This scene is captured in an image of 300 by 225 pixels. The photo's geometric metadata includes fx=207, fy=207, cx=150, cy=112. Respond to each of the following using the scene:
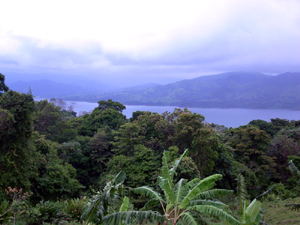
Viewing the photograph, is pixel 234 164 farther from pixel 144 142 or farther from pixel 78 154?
pixel 78 154

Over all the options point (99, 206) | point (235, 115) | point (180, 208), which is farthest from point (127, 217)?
point (235, 115)

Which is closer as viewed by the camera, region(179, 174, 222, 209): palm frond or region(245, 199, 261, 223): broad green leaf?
region(245, 199, 261, 223): broad green leaf

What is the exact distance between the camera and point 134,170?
1598 centimetres

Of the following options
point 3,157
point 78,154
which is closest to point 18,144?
point 3,157

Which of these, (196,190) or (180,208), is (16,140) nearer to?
(180,208)

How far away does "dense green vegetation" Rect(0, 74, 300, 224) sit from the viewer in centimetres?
541

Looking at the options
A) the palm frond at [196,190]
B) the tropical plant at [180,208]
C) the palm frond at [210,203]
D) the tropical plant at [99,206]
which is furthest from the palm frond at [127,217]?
the palm frond at [210,203]

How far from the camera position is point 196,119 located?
705 inches

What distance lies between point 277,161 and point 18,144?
24.8 meters

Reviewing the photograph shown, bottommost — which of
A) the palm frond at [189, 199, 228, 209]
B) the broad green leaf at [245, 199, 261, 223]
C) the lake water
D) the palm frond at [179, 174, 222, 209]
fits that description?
the lake water

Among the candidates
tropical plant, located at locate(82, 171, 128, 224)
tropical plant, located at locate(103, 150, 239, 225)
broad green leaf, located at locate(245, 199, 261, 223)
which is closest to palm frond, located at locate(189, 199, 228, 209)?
tropical plant, located at locate(103, 150, 239, 225)

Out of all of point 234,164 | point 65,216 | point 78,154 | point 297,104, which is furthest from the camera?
point 297,104

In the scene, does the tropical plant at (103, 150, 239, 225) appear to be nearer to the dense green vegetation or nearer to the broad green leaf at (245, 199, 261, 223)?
the dense green vegetation

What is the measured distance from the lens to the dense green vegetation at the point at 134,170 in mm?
5410
